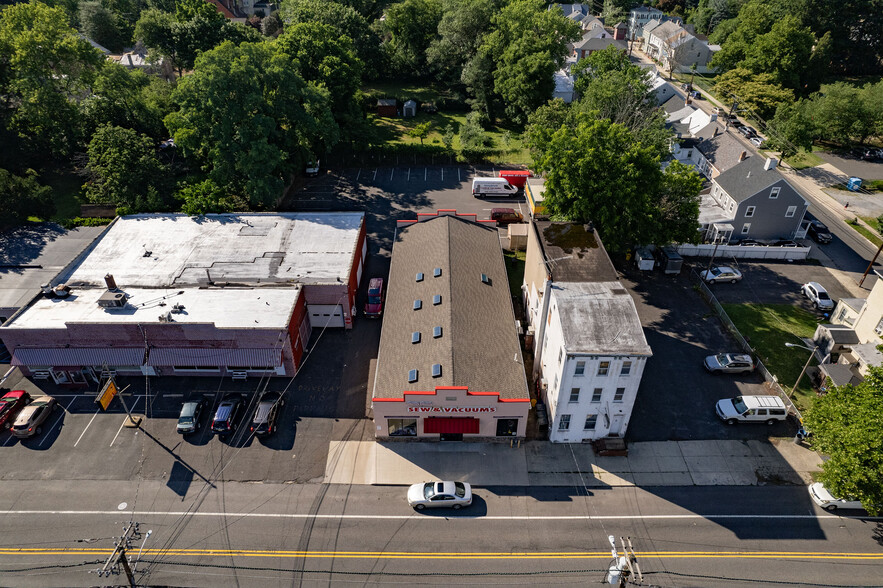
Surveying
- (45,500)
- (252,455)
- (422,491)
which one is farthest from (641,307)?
(45,500)

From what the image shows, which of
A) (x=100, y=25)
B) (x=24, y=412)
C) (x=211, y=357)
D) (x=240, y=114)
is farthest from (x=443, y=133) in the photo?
(x=100, y=25)

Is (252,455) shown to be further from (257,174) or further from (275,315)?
(257,174)

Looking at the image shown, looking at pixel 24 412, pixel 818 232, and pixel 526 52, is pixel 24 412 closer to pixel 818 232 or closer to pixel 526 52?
pixel 526 52

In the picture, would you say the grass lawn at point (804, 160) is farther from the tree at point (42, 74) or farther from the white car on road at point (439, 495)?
the tree at point (42, 74)

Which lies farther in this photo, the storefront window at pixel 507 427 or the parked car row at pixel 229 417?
the parked car row at pixel 229 417

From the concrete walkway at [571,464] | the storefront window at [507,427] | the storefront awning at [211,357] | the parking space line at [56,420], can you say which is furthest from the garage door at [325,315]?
the parking space line at [56,420]

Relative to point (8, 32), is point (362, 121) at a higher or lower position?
lower
